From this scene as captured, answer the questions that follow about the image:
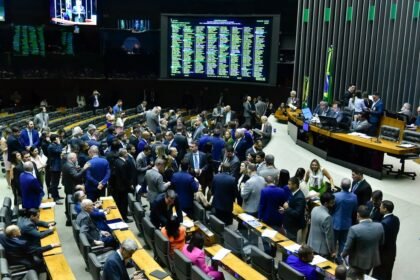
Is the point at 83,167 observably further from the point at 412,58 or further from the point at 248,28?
the point at 248,28

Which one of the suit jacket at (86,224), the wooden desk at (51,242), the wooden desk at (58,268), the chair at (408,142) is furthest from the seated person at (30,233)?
the chair at (408,142)

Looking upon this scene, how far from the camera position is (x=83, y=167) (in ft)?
28.8

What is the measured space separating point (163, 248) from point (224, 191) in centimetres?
172

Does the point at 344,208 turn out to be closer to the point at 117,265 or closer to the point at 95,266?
the point at 117,265

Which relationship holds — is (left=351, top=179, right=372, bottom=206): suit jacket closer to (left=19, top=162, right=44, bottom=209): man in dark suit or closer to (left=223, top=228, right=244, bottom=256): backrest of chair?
(left=223, top=228, right=244, bottom=256): backrest of chair

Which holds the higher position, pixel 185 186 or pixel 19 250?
pixel 185 186

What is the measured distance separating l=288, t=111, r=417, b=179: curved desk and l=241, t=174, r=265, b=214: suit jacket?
138 inches

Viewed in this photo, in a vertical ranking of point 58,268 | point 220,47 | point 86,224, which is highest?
point 220,47

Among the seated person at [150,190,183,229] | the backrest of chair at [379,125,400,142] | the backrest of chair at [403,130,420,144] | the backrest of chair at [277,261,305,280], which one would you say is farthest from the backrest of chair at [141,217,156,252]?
the backrest of chair at [403,130,420,144]

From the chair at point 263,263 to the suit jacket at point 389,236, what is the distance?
5.09 feet

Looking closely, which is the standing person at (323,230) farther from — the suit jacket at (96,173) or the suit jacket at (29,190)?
the suit jacket at (29,190)

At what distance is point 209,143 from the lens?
9.61 meters

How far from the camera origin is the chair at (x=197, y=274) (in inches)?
204

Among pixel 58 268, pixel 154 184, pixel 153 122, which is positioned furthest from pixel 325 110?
pixel 58 268
